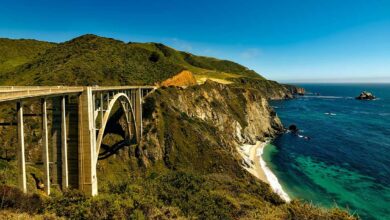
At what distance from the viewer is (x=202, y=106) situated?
6912 centimetres

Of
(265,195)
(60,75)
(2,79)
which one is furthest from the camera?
(2,79)

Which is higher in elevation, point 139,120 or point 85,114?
point 85,114

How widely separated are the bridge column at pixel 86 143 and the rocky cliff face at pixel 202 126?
21.9 meters

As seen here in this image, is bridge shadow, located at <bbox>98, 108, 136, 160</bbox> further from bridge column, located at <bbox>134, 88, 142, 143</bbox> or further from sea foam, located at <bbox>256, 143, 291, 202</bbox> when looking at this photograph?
sea foam, located at <bbox>256, 143, 291, 202</bbox>

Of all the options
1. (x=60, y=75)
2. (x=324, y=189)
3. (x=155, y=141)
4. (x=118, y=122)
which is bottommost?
(x=324, y=189)

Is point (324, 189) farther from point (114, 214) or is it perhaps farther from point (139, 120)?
point (114, 214)

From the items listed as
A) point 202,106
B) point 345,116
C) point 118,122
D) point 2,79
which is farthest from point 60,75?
point 345,116

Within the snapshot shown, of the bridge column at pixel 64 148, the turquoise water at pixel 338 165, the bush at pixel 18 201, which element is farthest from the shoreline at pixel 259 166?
the bush at pixel 18 201

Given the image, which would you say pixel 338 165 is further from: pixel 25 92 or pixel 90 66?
pixel 90 66

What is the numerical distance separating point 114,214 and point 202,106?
55794 mm

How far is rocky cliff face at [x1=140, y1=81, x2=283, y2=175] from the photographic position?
154 feet

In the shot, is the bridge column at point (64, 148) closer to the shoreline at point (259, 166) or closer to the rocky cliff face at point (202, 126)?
the rocky cliff face at point (202, 126)

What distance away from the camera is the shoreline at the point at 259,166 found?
43.0m

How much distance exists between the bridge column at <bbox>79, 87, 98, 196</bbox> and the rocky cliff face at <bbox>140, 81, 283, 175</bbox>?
21.9 meters
